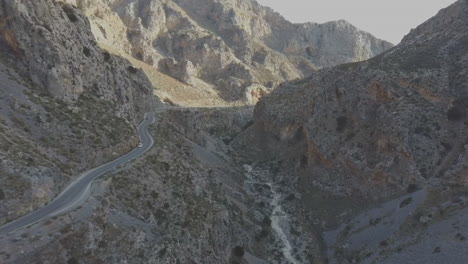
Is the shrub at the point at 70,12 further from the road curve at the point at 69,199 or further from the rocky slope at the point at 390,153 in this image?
the rocky slope at the point at 390,153

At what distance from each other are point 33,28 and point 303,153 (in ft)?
201

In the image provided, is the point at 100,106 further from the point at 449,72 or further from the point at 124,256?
the point at 449,72

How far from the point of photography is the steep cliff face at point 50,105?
141 ft

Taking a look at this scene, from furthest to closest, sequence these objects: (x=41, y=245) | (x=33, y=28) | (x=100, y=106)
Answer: (x=100, y=106), (x=33, y=28), (x=41, y=245)

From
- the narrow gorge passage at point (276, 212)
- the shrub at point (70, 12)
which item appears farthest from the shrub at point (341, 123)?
the shrub at point (70, 12)

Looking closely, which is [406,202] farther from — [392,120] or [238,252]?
[238,252]

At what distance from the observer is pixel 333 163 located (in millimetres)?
86938

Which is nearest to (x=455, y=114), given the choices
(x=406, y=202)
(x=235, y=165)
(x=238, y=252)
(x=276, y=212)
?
(x=406, y=202)

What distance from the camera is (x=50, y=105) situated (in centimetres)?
5750

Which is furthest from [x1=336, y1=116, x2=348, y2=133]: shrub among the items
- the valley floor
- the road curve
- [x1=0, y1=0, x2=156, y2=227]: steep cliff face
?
the road curve

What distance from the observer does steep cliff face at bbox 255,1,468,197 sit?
73.1 m

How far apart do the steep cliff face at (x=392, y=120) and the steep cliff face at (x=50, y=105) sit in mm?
40337

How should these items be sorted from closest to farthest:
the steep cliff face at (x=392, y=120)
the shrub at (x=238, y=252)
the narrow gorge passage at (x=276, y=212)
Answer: the shrub at (x=238, y=252) → the narrow gorge passage at (x=276, y=212) → the steep cliff face at (x=392, y=120)

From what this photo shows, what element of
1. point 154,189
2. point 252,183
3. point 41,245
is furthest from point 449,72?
point 41,245
